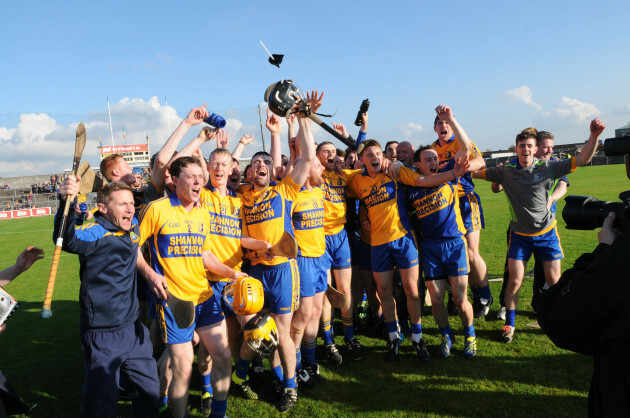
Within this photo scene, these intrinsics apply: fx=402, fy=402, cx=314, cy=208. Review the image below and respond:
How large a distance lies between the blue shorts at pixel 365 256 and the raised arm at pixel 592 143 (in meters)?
2.61

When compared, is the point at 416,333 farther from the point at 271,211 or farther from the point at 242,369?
the point at 271,211

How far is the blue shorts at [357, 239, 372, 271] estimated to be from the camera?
5.28 metres

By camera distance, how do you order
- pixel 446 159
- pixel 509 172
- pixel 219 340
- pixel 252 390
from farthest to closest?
pixel 446 159
pixel 509 172
pixel 252 390
pixel 219 340

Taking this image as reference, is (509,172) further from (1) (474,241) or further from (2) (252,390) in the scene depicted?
(2) (252,390)

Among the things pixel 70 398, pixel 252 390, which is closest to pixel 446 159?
pixel 252 390

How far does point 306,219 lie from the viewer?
14.2 ft

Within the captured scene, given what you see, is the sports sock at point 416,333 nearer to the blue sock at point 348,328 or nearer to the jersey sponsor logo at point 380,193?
the blue sock at point 348,328

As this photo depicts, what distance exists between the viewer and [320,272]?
436cm

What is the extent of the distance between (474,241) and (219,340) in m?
3.82

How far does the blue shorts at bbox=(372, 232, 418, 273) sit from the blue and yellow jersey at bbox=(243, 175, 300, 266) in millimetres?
1159

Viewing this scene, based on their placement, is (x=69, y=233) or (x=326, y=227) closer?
(x=69, y=233)

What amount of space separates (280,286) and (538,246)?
127 inches

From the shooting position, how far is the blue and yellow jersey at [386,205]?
459cm

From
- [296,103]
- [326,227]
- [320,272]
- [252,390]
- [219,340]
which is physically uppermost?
[296,103]
